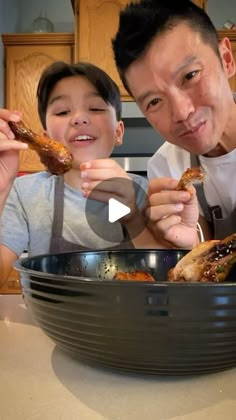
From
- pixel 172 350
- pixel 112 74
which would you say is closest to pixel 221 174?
pixel 172 350

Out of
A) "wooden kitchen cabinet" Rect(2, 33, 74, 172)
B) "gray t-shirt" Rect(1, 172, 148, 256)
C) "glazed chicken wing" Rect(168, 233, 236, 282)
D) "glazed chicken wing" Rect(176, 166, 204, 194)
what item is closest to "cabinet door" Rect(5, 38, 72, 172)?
"wooden kitchen cabinet" Rect(2, 33, 74, 172)

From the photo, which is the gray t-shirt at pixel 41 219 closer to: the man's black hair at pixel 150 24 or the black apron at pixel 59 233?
the black apron at pixel 59 233

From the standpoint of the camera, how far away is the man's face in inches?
32.6

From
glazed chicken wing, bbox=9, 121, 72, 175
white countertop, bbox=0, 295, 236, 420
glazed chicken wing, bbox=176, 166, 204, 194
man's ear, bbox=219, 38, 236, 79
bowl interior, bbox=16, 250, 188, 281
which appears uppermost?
man's ear, bbox=219, 38, 236, 79

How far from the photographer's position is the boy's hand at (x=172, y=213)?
28.0 inches

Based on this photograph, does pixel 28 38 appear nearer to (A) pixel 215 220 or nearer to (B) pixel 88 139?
(B) pixel 88 139

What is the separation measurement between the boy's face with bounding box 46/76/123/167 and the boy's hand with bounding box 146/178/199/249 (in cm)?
31

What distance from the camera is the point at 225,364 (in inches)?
13.6

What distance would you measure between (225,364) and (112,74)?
2.22 meters

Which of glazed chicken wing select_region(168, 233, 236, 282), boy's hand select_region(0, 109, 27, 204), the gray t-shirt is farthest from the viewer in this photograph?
the gray t-shirt
